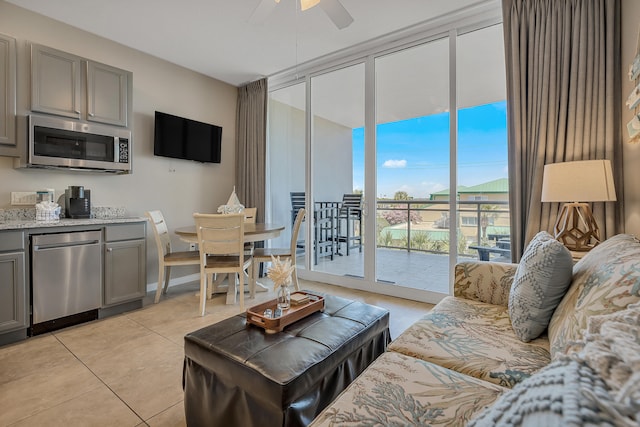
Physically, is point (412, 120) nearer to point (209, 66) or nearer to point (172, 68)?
point (209, 66)

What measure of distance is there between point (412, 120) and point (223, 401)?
10.2ft

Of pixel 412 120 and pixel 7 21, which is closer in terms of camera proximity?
pixel 7 21

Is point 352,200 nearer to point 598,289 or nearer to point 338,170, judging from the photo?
point 338,170

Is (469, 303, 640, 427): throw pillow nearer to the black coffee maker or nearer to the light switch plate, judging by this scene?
the black coffee maker

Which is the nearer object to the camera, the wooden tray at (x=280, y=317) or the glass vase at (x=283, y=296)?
the wooden tray at (x=280, y=317)

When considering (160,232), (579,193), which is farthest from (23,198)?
(579,193)

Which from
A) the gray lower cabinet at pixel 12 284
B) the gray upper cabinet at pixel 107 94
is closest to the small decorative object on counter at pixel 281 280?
the gray lower cabinet at pixel 12 284

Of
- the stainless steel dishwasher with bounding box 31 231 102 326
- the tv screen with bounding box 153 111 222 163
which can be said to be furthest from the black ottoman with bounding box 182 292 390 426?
the tv screen with bounding box 153 111 222 163

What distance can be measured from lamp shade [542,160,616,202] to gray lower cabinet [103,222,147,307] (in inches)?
137

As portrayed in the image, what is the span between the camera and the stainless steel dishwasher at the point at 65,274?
2441 mm

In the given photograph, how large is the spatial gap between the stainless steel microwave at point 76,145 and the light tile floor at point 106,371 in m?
1.46

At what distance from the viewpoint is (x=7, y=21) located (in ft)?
8.87

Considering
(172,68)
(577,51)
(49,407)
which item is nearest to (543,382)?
(49,407)

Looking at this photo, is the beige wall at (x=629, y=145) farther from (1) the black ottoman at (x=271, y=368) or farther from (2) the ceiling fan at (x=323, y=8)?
(1) the black ottoman at (x=271, y=368)
